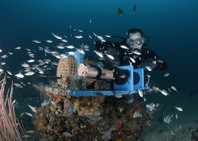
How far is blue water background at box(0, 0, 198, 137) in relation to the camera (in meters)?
66.1

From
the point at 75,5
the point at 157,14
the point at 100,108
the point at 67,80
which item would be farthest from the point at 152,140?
the point at 157,14

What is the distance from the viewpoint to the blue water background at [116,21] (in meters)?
66.1

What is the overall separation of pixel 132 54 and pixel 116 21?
358 ft

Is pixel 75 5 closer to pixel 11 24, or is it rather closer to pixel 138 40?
pixel 11 24

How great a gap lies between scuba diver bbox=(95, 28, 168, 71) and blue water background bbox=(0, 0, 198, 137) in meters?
59.7

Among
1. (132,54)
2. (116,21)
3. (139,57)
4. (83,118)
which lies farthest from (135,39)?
(116,21)

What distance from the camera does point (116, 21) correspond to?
10675 centimetres

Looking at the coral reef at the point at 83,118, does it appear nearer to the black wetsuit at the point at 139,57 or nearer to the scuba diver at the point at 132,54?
the scuba diver at the point at 132,54

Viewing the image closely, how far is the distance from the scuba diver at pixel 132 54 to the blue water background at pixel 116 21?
196 ft

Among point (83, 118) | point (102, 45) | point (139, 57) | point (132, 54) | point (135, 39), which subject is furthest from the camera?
point (135, 39)

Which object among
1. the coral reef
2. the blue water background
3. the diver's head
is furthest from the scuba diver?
the blue water background

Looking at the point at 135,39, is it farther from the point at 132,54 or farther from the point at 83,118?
the point at 83,118

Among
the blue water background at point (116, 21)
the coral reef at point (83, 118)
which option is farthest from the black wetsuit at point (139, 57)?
the blue water background at point (116, 21)

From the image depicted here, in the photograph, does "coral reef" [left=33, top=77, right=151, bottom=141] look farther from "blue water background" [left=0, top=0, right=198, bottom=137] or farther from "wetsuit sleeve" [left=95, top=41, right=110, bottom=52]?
"blue water background" [left=0, top=0, right=198, bottom=137]
